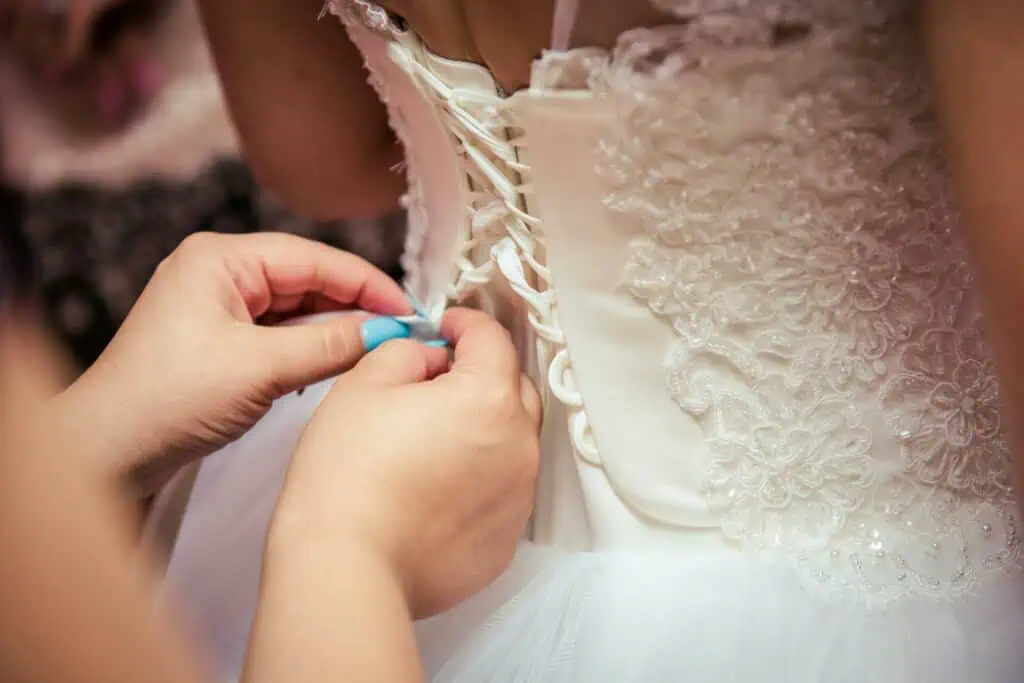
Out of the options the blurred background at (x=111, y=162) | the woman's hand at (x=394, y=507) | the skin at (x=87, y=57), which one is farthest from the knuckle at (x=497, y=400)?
the skin at (x=87, y=57)

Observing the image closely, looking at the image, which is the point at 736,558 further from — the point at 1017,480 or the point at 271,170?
the point at 271,170

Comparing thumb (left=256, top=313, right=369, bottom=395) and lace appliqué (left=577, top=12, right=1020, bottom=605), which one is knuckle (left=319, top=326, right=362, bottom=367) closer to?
thumb (left=256, top=313, right=369, bottom=395)

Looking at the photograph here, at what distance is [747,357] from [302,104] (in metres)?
0.50

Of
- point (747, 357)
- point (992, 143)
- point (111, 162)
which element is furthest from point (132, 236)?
point (992, 143)

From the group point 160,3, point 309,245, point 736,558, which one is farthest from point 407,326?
point 160,3

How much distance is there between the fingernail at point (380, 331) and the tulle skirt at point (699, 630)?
17cm

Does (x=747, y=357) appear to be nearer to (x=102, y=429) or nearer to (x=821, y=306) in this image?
(x=821, y=306)

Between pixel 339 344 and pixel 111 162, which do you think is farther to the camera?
pixel 111 162

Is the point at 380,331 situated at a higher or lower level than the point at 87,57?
lower

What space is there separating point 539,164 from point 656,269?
9cm

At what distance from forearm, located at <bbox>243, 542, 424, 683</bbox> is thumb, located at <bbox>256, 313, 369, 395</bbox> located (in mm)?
163

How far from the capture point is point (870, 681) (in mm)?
423

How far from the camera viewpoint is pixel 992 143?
13.4 inches

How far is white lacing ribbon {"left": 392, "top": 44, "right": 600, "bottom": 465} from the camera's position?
19.3 inches
